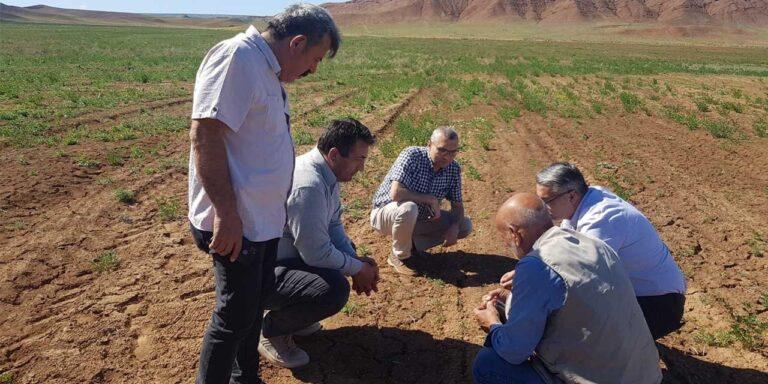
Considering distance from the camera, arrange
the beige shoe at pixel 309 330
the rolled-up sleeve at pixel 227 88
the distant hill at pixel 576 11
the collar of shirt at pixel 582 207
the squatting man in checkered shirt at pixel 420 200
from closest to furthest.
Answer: the rolled-up sleeve at pixel 227 88, the collar of shirt at pixel 582 207, the beige shoe at pixel 309 330, the squatting man in checkered shirt at pixel 420 200, the distant hill at pixel 576 11

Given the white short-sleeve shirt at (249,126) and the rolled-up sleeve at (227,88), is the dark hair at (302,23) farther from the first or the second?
the rolled-up sleeve at (227,88)

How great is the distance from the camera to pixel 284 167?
244cm

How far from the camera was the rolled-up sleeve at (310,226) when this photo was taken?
3.06 meters

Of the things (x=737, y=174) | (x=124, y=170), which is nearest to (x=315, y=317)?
(x=124, y=170)

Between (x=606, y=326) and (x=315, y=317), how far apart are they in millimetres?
1648

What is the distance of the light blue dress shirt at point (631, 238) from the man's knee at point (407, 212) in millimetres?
1503

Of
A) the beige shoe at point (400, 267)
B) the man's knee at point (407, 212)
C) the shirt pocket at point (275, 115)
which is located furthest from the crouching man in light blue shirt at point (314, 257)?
the beige shoe at point (400, 267)

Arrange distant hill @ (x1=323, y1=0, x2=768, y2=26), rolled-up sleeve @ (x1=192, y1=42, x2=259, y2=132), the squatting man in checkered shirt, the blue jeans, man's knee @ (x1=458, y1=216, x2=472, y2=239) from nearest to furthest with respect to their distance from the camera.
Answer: rolled-up sleeve @ (x1=192, y1=42, x2=259, y2=132)
the blue jeans
the squatting man in checkered shirt
man's knee @ (x1=458, y1=216, x2=472, y2=239)
distant hill @ (x1=323, y1=0, x2=768, y2=26)

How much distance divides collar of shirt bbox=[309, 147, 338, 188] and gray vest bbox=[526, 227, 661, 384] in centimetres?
133

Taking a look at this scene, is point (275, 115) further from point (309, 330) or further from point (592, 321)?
point (309, 330)

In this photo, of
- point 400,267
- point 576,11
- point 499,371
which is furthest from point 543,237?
point 576,11

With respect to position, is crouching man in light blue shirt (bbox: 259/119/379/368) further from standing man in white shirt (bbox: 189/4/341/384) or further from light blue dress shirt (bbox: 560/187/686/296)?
light blue dress shirt (bbox: 560/187/686/296)

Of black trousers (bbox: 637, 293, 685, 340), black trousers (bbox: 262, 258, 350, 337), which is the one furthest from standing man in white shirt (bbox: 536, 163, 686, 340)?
black trousers (bbox: 262, 258, 350, 337)

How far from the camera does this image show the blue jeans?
100 inches
